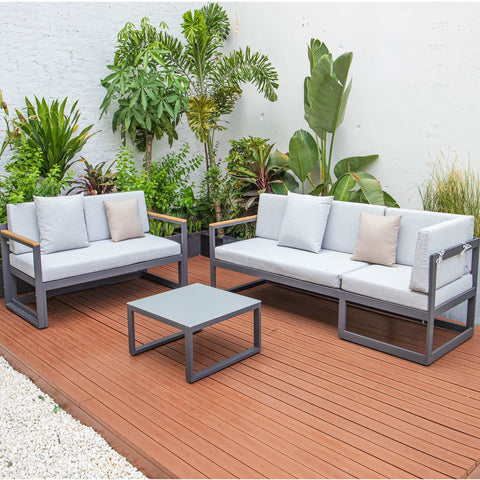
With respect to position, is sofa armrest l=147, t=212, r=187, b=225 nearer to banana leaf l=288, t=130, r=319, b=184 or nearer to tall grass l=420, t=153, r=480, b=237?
banana leaf l=288, t=130, r=319, b=184

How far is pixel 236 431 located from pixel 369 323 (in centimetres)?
189

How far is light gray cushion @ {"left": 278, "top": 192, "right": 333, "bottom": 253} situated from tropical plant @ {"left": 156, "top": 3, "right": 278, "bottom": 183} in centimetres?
173

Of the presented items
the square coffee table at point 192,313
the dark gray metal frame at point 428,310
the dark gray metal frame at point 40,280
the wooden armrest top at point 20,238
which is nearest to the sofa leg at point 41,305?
the dark gray metal frame at point 40,280

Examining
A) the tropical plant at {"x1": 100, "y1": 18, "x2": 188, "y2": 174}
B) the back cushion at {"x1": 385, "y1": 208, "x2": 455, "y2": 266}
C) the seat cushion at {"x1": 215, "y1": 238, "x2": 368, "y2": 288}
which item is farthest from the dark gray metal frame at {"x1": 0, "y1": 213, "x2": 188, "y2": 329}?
the back cushion at {"x1": 385, "y1": 208, "x2": 455, "y2": 266}

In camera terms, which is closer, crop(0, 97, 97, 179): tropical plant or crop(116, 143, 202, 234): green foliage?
crop(0, 97, 97, 179): tropical plant

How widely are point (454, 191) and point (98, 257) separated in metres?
3.15

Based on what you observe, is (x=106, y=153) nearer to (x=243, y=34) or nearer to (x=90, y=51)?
(x=90, y=51)

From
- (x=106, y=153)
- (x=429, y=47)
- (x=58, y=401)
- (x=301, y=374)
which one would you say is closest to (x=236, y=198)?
(x=106, y=153)

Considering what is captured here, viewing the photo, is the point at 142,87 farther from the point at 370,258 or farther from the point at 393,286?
the point at 393,286

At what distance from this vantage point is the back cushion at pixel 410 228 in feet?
13.1

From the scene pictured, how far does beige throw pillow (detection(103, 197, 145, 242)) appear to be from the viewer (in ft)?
16.6

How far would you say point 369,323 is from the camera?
4.26 metres

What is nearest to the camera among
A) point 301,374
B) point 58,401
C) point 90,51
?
point 58,401

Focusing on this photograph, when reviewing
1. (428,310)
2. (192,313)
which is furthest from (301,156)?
(192,313)
